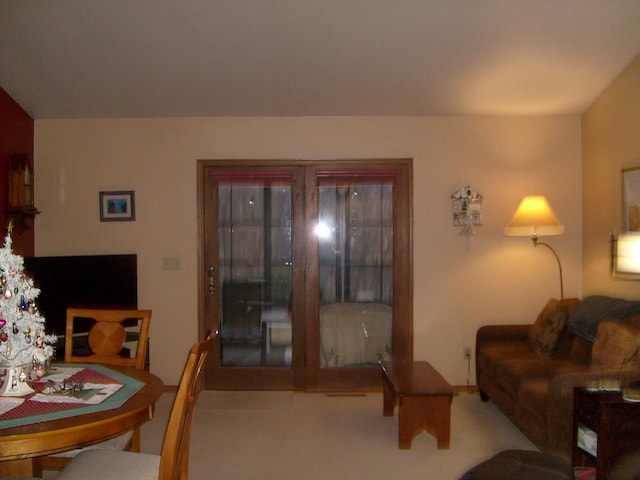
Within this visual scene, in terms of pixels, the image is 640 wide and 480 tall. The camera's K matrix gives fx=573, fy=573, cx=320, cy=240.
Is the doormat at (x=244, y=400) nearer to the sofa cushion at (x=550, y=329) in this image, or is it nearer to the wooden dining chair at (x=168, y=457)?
the sofa cushion at (x=550, y=329)

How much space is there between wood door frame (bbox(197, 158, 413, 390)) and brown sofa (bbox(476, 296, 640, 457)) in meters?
0.78

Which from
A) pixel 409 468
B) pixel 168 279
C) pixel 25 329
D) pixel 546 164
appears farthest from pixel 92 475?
pixel 546 164

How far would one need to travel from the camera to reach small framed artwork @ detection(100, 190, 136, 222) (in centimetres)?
505

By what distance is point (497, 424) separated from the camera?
14.0ft

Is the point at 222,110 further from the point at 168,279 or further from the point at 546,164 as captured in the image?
the point at 546,164

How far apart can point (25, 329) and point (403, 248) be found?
135 inches

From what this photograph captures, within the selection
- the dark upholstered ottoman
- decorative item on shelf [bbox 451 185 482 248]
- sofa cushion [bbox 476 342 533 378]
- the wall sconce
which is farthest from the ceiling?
the dark upholstered ottoman

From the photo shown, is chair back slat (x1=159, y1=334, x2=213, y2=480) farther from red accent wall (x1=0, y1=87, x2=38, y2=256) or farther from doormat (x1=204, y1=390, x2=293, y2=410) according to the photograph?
red accent wall (x1=0, y1=87, x2=38, y2=256)

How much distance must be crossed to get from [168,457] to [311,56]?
2.98 meters

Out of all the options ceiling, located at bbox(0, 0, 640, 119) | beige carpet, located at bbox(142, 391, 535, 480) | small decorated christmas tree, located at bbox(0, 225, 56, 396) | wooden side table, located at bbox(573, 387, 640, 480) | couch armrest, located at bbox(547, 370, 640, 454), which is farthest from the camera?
ceiling, located at bbox(0, 0, 640, 119)

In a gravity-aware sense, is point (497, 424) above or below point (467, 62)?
below

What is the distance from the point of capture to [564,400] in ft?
10.7

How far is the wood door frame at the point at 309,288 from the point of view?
5.09 meters

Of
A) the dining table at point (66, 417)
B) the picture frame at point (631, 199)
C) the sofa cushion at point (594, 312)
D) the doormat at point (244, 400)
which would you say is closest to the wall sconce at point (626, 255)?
the picture frame at point (631, 199)
